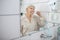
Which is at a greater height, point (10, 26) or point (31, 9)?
point (31, 9)

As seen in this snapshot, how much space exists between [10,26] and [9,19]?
0.22 feet

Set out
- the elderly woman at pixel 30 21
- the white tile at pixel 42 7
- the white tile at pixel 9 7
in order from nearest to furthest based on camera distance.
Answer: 1. the white tile at pixel 9 7
2. the elderly woman at pixel 30 21
3. the white tile at pixel 42 7

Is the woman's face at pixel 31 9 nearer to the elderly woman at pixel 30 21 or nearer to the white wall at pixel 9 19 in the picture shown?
the elderly woman at pixel 30 21

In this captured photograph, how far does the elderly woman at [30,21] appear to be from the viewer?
1.17m

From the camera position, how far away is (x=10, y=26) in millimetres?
1038

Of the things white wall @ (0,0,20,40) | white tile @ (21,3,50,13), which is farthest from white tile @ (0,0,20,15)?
white tile @ (21,3,50,13)

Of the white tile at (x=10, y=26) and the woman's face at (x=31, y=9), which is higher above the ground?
the woman's face at (x=31, y=9)

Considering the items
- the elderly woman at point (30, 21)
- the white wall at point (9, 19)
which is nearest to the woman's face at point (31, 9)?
the elderly woman at point (30, 21)

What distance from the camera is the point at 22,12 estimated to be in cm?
114

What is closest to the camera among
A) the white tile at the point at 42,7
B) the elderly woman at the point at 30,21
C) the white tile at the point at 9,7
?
the white tile at the point at 9,7

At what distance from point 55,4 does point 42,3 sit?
35cm

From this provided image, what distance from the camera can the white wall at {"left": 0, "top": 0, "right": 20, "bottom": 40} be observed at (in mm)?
975

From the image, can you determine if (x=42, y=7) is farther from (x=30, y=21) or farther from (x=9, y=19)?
(x=9, y=19)

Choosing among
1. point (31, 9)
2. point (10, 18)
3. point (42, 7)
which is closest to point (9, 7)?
point (10, 18)
